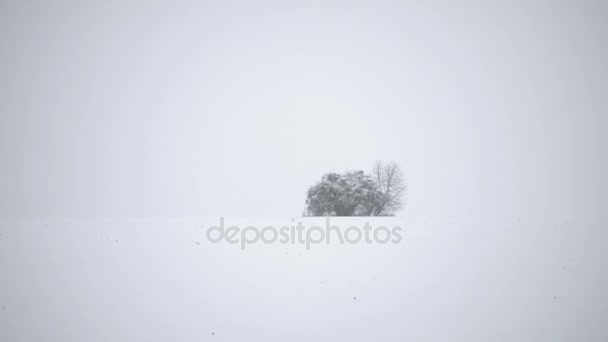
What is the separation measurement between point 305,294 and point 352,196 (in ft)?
113

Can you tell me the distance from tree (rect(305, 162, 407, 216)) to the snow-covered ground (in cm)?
2900

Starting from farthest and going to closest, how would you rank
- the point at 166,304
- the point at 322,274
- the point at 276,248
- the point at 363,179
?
the point at 363,179 → the point at 276,248 → the point at 322,274 → the point at 166,304

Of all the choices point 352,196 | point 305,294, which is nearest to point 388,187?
point 352,196

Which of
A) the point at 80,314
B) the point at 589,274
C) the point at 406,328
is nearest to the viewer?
the point at 406,328

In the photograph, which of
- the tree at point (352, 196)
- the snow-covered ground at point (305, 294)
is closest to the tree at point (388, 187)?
the tree at point (352, 196)

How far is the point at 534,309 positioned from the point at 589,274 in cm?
352

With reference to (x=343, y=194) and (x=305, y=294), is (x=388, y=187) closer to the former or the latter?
(x=343, y=194)

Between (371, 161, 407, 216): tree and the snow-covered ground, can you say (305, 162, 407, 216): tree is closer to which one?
(371, 161, 407, 216): tree

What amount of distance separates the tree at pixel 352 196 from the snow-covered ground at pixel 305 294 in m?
29.0

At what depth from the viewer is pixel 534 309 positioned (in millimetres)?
5664

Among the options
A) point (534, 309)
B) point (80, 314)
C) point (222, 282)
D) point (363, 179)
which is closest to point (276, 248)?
point (222, 282)

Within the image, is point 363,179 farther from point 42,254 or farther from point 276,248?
point 42,254

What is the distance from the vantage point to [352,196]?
41.2 metres

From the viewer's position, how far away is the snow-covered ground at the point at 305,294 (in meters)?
4.95
